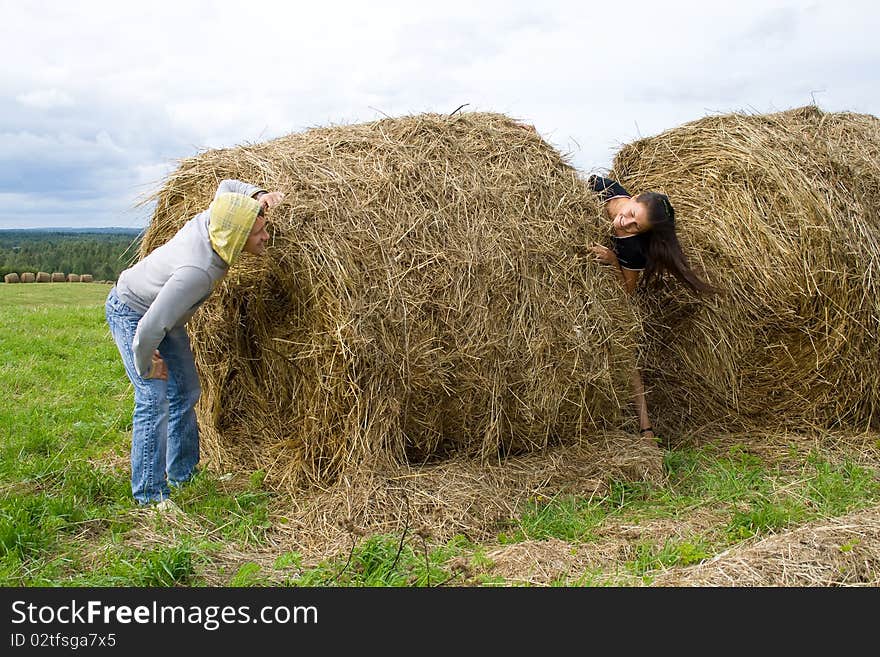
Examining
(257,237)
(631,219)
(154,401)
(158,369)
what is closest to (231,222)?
(257,237)

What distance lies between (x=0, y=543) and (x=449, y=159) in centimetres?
344

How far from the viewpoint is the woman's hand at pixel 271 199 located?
451 cm

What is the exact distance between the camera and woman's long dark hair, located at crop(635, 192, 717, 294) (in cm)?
542

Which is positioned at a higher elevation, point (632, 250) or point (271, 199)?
point (271, 199)

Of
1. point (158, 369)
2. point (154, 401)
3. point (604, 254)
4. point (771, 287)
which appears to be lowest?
point (154, 401)

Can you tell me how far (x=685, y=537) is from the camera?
439 cm

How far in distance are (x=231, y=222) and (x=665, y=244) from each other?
2.99m

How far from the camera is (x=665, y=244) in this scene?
5.47 m

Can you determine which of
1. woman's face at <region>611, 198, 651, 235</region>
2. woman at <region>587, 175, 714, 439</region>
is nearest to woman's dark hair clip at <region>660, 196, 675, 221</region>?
woman at <region>587, 175, 714, 439</region>

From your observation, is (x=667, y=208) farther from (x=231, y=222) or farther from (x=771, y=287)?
(x=231, y=222)

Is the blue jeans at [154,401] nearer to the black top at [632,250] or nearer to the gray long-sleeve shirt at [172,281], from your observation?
the gray long-sleeve shirt at [172,281]

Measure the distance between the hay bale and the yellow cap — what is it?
0.26 metres

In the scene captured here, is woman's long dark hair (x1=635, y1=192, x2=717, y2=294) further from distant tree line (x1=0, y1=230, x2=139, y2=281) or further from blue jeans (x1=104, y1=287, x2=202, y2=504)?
distant tree line (x1=0, y1=230, x2=139, y2=281)

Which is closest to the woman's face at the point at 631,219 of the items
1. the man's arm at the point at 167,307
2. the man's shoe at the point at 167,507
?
the man's arm at the point at 167,307
